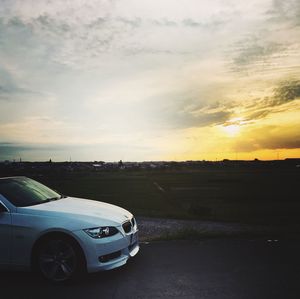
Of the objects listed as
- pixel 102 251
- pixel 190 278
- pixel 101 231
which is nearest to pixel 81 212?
pixel 101 231

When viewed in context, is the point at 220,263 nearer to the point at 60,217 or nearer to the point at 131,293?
the point at 131,293

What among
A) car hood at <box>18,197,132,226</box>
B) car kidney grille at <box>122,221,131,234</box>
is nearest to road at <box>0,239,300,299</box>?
car kidney grille at <box>122,221,131,234</box>

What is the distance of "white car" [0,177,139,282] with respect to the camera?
16.8ft

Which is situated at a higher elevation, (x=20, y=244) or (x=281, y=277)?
(x=20, y=244)

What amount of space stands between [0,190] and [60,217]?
124 cm

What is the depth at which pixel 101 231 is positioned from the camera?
17.3ft

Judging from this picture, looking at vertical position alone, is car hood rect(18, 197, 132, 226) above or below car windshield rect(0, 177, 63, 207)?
below

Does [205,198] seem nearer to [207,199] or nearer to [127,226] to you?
[207,199]

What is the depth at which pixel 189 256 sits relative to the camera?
20.9ft

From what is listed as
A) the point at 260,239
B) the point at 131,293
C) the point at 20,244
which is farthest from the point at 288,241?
the point at 20,244

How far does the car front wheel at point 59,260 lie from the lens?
5.12m

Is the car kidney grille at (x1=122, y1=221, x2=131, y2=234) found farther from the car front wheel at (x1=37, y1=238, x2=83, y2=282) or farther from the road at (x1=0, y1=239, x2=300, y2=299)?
the car front wheel at (x1=37, y1=238, x2=83, y2=282)

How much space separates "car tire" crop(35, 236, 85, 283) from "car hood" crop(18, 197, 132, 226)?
0.37 meters

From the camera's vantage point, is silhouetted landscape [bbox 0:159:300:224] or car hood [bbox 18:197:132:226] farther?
silhouetted landscape [bbox 0:159:300:224]
